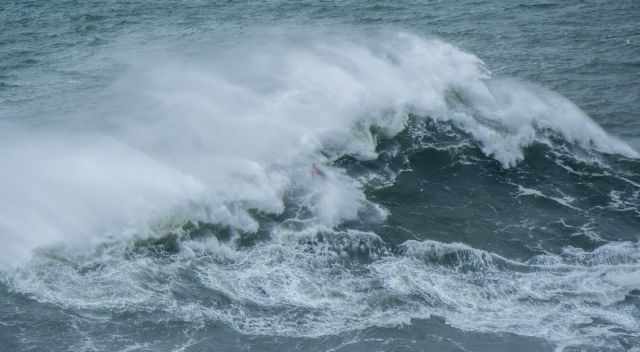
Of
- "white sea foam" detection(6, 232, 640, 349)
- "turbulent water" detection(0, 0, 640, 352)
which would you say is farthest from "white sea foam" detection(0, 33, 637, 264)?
"white sea foam" detection(6, 232, 640, 349)

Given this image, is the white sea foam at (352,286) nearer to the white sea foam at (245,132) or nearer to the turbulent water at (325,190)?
the turbulent water at (325,190)

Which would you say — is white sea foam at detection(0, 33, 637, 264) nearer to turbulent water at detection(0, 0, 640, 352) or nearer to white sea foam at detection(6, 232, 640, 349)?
turbulent water at detection(0, 0, 640, 352)

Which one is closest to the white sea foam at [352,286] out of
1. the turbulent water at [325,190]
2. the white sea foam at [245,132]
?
the turbulent water at [325,190]

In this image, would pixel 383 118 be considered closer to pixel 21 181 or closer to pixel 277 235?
pixel 277 235

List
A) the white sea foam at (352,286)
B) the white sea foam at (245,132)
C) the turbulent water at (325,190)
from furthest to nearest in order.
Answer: the white sea foam at (245,132), the turbulent water at (325,190), the white sea foam at (352,286)

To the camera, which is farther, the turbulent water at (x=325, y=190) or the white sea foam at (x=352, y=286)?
the turbulent water at (x=325, y=190)

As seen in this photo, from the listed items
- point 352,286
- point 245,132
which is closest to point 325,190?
point 245,132

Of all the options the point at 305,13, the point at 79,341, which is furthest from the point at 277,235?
the point at 305,13

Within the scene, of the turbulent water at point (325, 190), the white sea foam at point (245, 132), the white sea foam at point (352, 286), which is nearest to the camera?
the white sea foam at point (352, 286)

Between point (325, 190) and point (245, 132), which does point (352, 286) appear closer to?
point (325, 190)
